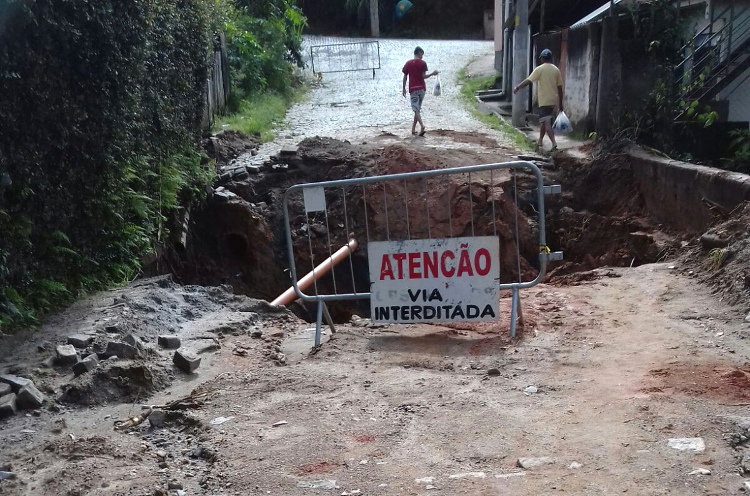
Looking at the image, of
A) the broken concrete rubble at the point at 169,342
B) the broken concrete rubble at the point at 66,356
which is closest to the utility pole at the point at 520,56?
the broken concrete rubble at the point at 169,342

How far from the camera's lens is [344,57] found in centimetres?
2714

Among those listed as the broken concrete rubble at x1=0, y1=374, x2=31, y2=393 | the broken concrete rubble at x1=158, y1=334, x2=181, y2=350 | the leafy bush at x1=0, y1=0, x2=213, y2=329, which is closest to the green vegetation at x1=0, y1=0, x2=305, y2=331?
the leafy bush at x1=0, y1=0, x2=213, y2=329

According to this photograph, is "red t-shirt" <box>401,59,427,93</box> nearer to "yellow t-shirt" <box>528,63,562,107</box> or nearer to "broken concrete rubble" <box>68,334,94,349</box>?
"yellow t-shirt" <box>528,63,562,107</box>

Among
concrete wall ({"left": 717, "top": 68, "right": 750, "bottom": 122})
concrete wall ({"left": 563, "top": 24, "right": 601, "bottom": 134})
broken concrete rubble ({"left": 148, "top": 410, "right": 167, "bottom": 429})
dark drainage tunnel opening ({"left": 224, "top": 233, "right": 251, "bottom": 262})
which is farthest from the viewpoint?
concrete wall ({"left": 563, "top": 24, "right": 601, "bottom": 134})

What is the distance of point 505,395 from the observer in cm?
486

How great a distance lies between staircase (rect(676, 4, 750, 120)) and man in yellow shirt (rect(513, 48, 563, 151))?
1.99m

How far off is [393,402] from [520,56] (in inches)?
501

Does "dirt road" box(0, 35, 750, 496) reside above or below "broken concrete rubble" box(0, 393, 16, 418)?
below

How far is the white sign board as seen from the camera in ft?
20.3

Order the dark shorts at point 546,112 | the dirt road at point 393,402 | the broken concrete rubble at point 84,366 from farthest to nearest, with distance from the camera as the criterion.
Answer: the dark shorts at point 546,112 < the broken concrete rubble at point 84,366 < the dirt road at point 393,402

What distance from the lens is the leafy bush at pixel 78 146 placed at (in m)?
6.17

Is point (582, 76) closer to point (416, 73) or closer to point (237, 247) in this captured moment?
point (416, 73)

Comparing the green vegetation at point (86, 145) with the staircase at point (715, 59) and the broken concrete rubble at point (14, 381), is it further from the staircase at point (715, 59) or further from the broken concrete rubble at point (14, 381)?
the staircase at point (715, 59)

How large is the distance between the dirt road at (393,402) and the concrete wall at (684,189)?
137cm
